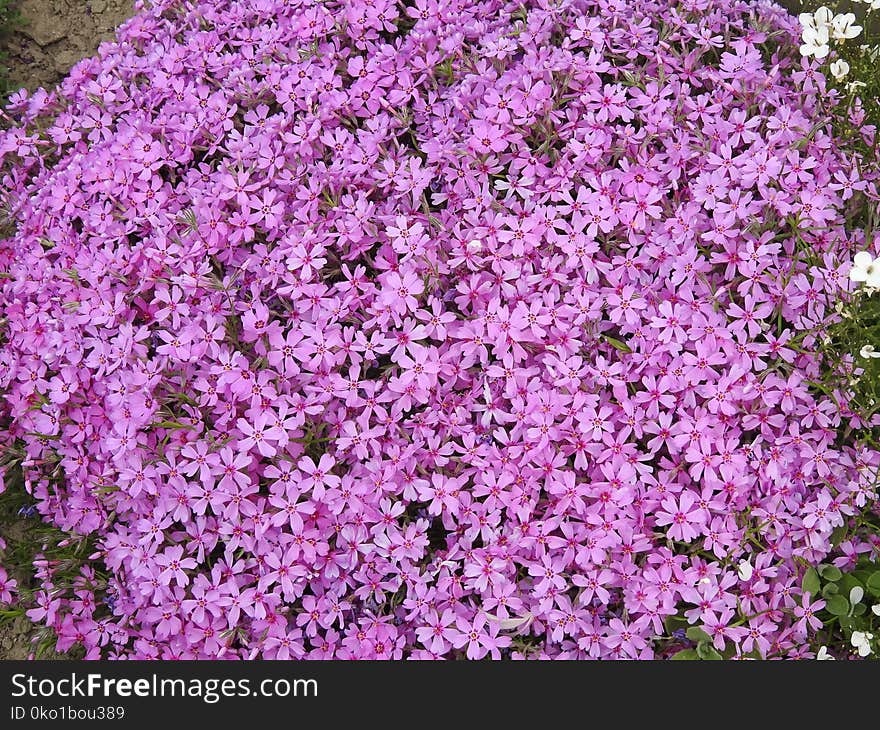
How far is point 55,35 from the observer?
4.09 m

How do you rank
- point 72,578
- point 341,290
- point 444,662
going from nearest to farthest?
point 444,662 < point 341,290 < point 72,578

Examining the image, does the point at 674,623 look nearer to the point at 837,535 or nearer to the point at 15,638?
the point at 837,535

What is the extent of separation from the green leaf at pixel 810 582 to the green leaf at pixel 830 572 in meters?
0.05

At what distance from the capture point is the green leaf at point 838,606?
94.7 inches

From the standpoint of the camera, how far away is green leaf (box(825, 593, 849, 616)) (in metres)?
2.41

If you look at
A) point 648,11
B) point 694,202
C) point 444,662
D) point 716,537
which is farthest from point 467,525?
point 648,11

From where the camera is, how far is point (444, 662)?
2.34 metres

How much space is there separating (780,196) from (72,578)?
249cm

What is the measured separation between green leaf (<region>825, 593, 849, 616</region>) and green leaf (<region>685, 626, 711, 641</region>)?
383 millimetres

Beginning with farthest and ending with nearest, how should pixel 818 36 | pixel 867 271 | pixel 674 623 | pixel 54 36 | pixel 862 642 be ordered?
pixel 54 36
pixel 818 36
pixel 674 623
pixel 862 642
pixel 867 271

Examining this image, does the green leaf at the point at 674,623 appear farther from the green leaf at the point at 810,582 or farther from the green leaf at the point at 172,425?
the green leaf at the point at 172,425

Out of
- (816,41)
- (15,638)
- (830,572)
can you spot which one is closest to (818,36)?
(816,41)

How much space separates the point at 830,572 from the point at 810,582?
0.30 ft

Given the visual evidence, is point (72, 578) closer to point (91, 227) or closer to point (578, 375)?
point (91, 227)
